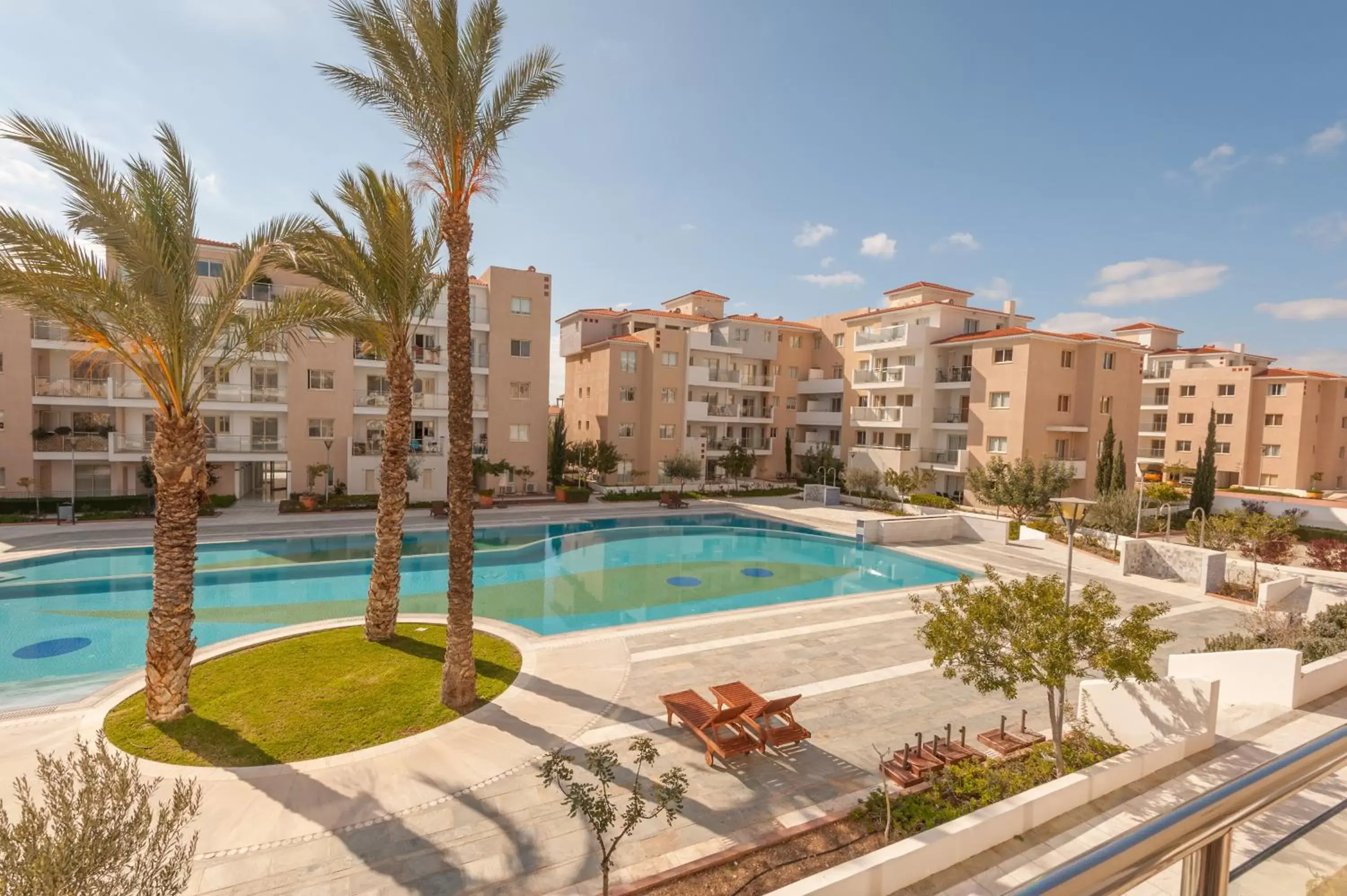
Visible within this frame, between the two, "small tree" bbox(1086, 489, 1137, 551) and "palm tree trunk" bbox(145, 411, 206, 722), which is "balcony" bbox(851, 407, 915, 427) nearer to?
"small tree" bbox(1086, 489, 1137, 551)

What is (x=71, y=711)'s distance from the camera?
11.1m

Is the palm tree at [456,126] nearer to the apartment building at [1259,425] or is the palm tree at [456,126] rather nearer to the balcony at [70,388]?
the balcony at [70,388]

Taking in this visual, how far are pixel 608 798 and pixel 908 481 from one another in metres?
30.3

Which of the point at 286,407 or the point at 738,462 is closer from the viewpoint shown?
the point at 286,407

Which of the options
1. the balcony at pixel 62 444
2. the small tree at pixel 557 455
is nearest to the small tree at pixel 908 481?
the small tree at pixel 557 455

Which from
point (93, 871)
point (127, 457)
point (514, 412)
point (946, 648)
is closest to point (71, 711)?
point (93, 871)

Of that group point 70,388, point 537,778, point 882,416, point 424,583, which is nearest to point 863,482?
point 882,416

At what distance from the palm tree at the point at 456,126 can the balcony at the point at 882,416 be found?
35.3 metres

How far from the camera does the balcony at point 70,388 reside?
101 feet

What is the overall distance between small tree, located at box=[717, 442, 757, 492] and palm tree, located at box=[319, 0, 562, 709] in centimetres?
3175

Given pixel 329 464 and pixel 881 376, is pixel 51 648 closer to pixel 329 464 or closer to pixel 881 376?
pixel 329 464

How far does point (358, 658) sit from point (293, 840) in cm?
572

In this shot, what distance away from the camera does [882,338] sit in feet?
146

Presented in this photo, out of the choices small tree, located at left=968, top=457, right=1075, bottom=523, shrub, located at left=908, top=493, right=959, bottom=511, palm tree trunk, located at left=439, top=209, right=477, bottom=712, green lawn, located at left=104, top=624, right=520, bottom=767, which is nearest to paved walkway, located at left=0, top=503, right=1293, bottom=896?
green lawn, located at left=104, top=624, right=520, bottom=767
